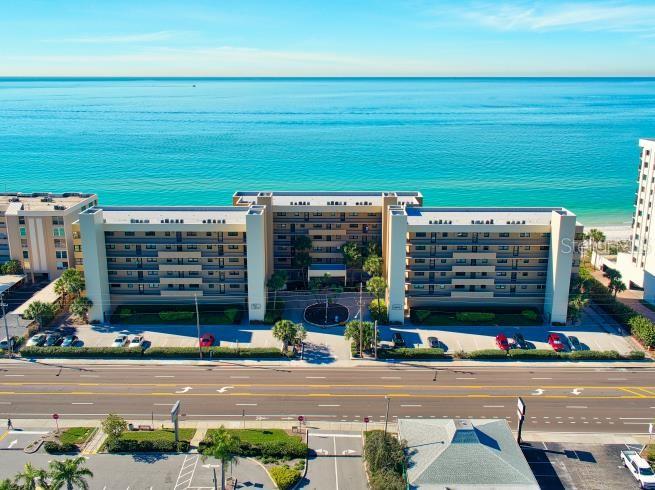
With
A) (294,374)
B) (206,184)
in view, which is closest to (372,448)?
(294,374)

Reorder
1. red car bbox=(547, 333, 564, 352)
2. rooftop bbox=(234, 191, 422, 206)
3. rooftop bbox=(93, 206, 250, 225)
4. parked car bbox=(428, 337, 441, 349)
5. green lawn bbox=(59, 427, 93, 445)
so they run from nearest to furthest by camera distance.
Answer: green lawn bbox=(59, 427, 93, 445) < red car bbox=(547, 333, 564, 352) < parked car bbox=(428, 337, 441, 349) < rooftop bbox=(93, 206, 250, 225) < rooftop bbox=(234, 191, 422, 206)


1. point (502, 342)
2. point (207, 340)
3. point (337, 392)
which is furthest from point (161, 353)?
point (502, 342)

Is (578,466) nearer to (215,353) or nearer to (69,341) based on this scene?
(215,353)

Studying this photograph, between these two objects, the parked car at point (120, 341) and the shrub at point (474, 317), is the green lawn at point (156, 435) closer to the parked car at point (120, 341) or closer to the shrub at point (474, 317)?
the parked car at point (120, 341)

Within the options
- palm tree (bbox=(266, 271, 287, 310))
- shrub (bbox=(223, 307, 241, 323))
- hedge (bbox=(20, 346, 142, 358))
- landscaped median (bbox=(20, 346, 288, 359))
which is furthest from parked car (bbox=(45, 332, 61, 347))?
palm tree (bbox=(266, 271, 287, 310))

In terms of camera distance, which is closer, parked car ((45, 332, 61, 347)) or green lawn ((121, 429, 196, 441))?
green lawn ((121, 429, 196, 441))

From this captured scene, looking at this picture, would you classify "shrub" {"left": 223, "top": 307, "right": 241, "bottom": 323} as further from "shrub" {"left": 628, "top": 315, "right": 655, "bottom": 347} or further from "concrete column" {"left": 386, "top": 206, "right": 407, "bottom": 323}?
"shrub" {"left": 628, "top": 315, "right": 655, "bottom": 347}

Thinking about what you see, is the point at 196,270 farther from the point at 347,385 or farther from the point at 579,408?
the point at 579,408
